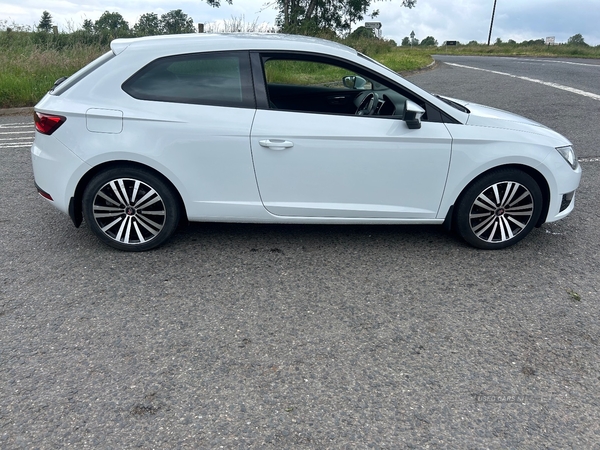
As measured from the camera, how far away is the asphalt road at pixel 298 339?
8.30 ft

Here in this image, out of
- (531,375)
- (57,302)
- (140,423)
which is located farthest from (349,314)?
(57,302)

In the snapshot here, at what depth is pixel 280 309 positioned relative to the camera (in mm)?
3529

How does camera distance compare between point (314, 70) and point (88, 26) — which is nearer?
point (314, 70)

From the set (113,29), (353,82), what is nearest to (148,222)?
(353,82)

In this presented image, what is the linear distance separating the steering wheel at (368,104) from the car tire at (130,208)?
5.50 ft

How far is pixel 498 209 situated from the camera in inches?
173

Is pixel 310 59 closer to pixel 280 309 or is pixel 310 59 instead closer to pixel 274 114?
pixel 274 114

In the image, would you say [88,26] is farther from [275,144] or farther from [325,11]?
[325,11]

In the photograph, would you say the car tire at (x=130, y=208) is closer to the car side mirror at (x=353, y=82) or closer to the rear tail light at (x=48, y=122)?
the rear tail light at (x=48, y=122)

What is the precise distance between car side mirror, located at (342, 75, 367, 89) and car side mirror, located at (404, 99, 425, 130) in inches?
34.2

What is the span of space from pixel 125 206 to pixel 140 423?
2.09 metres

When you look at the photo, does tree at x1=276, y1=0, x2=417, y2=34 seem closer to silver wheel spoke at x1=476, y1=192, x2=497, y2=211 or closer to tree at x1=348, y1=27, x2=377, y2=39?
tree at x1=348, y1=27, x2=377, y2=39

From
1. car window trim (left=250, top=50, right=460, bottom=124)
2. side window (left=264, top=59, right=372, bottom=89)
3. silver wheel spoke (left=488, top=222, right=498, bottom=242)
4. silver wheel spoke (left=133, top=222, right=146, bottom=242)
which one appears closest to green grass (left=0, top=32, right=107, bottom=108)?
side window (left=264, top=59, right=372, bottom=89)

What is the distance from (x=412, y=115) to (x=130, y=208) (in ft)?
7.58
